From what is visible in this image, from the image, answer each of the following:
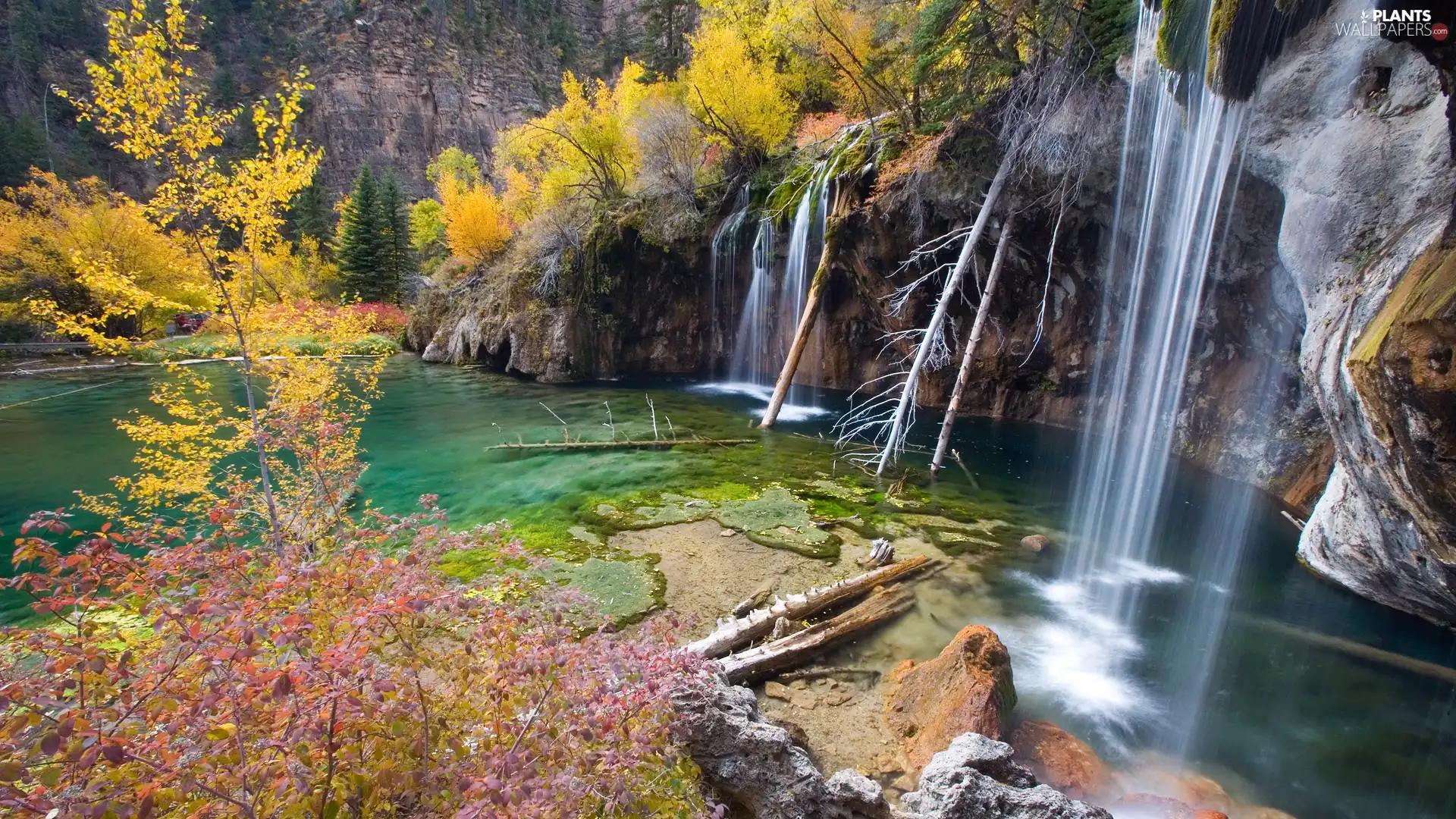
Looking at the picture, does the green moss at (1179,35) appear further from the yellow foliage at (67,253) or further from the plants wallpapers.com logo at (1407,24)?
the yellow foliage at (67,253)

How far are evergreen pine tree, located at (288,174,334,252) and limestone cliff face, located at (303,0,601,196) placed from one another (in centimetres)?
1398

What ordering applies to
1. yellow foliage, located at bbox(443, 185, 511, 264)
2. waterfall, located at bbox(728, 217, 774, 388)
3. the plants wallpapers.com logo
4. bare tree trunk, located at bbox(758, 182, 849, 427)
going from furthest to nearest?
yellow foliage, located at bbox(443, 185, 511, 264) → waterfall, located at bbox(728, 217, 774, 388) → bare tree trunk, located at bbox(758, 182, 849, 427) → the plants wallpapers.com logo

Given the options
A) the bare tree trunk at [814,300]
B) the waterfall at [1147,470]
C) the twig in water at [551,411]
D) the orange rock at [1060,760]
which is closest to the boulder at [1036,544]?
the waterfall at [1147,470]

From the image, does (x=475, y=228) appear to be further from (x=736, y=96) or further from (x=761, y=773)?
(x=761, y=773)

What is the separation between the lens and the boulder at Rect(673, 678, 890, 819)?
3.37 metres

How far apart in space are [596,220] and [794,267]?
27.8ft

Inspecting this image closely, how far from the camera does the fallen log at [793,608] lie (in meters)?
6.04

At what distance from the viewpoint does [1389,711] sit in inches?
225

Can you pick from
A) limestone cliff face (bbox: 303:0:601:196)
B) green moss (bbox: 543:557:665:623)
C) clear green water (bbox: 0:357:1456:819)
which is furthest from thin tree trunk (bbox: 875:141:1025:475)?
limestone cliff face (bbox: 303:0:601:196)

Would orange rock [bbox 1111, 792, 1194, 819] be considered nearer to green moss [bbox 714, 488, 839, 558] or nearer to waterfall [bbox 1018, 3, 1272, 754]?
waterfall [bbox 1018, 3, 1272, 754]

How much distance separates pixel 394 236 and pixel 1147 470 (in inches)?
1624

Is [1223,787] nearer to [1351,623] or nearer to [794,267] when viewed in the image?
[1351,623]

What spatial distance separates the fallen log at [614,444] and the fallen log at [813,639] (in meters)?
7.22

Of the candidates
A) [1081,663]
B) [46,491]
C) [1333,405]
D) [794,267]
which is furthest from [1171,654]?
[46,491]
